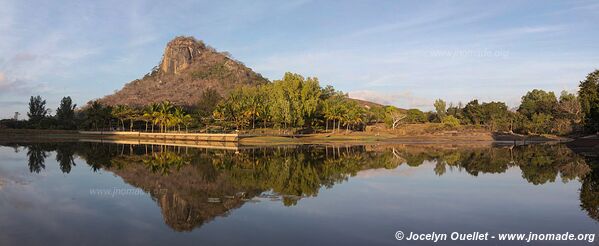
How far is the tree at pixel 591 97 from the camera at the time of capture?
56.5 meters

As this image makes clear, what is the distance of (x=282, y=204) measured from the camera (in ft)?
66.8

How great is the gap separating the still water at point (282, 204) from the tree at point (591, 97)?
88.1 ft

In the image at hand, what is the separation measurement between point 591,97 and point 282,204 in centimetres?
5395

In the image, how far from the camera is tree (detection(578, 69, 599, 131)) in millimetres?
56456

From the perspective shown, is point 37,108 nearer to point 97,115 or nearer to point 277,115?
point 97,115

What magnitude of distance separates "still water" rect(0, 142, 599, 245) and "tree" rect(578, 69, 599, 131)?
26.9 metres

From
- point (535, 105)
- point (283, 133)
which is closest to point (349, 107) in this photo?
point (283, 133)

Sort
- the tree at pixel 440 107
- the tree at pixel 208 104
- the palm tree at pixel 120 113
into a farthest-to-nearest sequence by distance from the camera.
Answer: the tree at pixel 440 107, the tree at pixel 208 104, the palm tree at pixel 120 113

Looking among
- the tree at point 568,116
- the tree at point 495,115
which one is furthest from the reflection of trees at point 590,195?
the tree at point 495,115

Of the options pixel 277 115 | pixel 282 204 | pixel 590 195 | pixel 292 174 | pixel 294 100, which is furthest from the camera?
pixel 294 100

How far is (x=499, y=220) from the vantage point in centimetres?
1714

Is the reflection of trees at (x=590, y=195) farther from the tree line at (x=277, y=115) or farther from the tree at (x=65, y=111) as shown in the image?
the tree at (x=65, y=111)

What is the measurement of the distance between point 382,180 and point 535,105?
129391 mm

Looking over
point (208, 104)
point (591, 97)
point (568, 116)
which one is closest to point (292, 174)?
point (591, 97)
